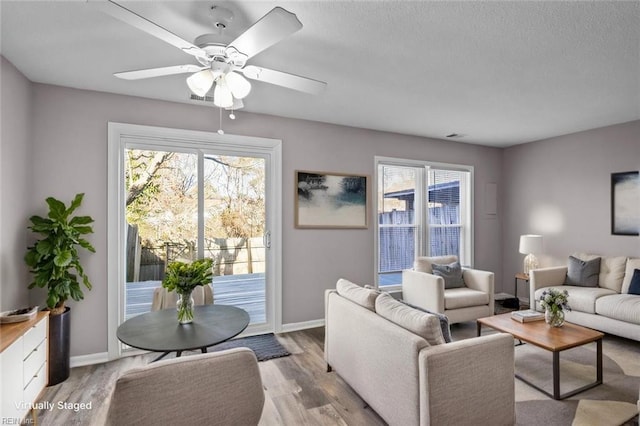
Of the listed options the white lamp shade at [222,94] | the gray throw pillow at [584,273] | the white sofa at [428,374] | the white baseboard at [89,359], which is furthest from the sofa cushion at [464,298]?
the white baseboard at [89,359]

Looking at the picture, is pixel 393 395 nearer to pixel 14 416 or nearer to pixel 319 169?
pixel 14 416

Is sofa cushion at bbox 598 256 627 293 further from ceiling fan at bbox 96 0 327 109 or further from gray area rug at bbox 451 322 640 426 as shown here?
ceiling fan at bbox 96 0 327 109

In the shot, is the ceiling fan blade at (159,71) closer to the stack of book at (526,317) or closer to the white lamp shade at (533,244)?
the stack of book at (526,317)

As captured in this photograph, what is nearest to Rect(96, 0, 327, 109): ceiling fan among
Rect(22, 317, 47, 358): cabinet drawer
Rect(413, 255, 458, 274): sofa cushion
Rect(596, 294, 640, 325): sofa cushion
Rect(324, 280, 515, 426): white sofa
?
Rect(324, 280, 515, 426): white sofa

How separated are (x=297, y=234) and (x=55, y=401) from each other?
255 centimetres

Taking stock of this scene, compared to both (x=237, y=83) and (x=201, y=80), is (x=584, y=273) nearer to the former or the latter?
(x=237, y=83)

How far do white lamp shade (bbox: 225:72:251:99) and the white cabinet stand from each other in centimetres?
193

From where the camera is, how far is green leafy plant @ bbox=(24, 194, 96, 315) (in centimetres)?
253

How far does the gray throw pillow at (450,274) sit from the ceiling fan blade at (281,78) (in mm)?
3004

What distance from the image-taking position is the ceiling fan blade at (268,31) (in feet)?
4.33

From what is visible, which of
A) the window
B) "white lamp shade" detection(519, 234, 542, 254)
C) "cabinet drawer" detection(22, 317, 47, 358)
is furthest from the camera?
the window

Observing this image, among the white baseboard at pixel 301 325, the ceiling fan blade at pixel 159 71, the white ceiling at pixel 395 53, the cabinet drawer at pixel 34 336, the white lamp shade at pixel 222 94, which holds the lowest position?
the white baseboard at pixel 301 325

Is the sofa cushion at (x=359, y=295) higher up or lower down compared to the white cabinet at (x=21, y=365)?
higher up

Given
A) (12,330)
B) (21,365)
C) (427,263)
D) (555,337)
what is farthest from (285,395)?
(427,263)
